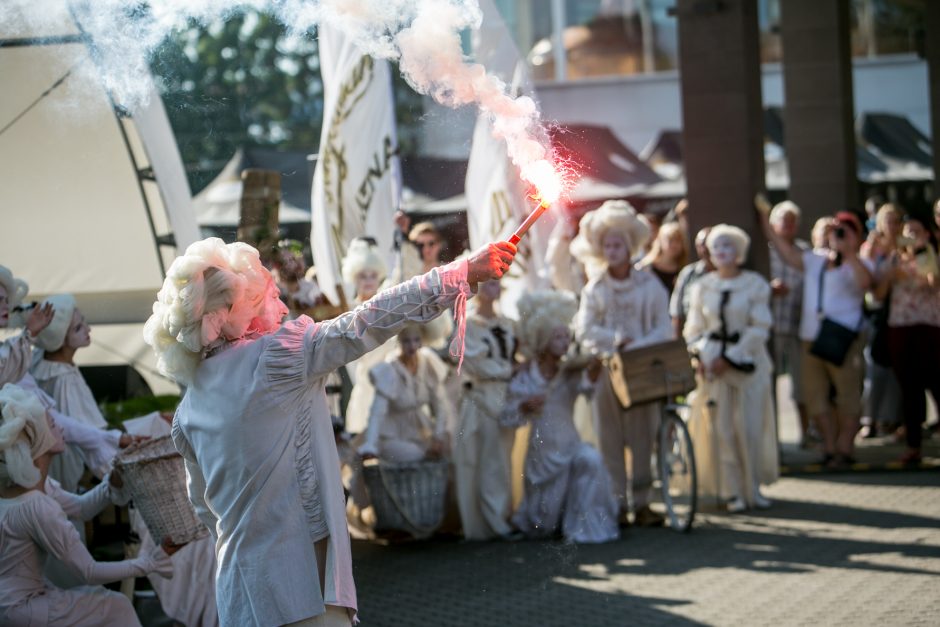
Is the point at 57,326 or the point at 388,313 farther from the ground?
the point at 388,313

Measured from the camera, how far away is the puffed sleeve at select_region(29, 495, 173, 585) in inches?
223

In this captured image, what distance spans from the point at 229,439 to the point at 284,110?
37.3 metres

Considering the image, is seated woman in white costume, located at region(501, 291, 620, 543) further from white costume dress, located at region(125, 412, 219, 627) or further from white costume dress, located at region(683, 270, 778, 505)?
white costume dress, located at region(125, 412, 219, 627)

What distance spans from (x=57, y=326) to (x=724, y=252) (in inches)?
196

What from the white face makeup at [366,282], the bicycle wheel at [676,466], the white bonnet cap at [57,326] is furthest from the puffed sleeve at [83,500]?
the bicycle wheel at [676,466]

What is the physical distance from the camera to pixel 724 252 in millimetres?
10367

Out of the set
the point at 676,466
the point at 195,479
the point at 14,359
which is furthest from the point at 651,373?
the point at 195,479

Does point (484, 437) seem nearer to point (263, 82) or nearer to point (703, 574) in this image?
point (703, 574)

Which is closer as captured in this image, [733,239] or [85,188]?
[85,188]

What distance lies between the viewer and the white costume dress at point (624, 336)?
33.1 ft

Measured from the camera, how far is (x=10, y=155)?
771 centimetres

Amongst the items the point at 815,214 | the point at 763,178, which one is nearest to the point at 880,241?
the point at 763,178

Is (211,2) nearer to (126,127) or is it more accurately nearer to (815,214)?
(126,127)

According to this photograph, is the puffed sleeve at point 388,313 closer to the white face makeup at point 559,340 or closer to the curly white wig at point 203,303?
the curly white wig at point 203,303
